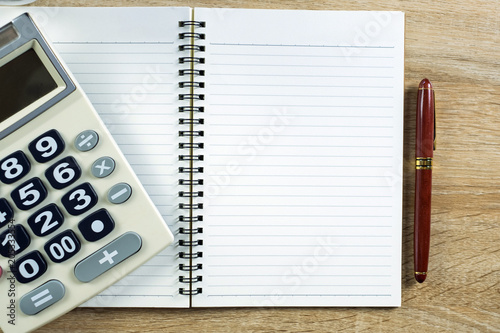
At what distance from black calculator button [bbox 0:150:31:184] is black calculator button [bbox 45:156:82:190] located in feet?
Result: 0.07

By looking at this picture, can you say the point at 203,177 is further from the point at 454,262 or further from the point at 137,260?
the point at 454,262

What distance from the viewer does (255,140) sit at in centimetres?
49

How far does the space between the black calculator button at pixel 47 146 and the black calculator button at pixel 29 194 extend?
0.07 feet

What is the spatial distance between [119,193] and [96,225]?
0.04m

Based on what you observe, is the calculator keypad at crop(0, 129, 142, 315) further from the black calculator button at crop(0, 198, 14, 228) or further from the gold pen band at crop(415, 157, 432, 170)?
the gold pen band at crop(415, 157, 432, 170)

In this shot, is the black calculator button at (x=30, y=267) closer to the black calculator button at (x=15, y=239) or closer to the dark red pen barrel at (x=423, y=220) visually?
the black calculator button at (x=15, y=239)

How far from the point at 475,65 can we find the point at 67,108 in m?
0.44

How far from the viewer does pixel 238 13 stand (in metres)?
0.49

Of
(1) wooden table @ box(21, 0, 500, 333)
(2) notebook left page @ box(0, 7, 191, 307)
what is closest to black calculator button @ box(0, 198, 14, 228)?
(2) notebook left page @ box(0, 7, 191, 307)

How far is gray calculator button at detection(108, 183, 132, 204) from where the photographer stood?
1.39 ft

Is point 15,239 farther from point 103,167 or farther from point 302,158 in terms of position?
point 302,158

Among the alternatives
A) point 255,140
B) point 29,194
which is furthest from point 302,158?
point 29,194

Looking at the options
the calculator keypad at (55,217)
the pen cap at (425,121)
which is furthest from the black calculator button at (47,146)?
the pen cap at (425,121)

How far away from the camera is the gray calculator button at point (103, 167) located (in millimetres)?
425
